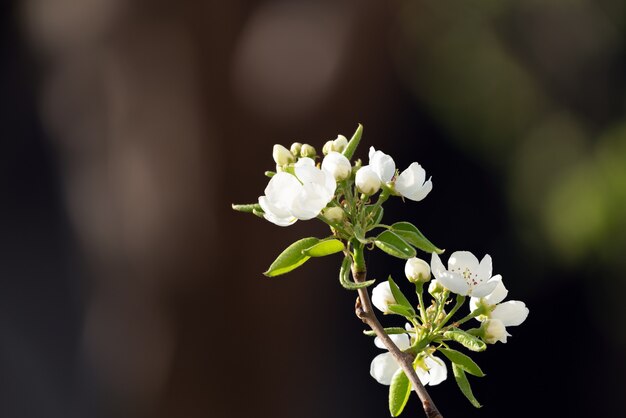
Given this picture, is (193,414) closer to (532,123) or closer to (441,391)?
A: (441,391)

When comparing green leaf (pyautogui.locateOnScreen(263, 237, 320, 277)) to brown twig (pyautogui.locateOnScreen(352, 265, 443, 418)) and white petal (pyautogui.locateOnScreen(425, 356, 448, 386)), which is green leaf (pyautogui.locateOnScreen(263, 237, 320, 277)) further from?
white petal (pyautogui.locateOnScreen(425, 356, 448, 386))

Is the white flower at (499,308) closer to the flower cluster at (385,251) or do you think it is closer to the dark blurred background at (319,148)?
the flower cluster at (385,251)

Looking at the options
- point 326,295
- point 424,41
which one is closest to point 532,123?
point 424,41

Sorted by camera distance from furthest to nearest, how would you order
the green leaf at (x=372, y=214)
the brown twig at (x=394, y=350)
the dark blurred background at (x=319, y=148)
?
the dark blurred background at (x=319, y=148)
the green leaf at (x=372, y=214)
the brown twig at (x=394, y=350)

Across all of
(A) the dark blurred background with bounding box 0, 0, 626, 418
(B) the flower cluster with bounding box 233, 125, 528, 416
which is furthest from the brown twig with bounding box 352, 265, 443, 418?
(A) the dark blurred background with bounding box 0, 0, 626, 418

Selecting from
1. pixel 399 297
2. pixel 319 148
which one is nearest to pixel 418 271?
pixel 399 297

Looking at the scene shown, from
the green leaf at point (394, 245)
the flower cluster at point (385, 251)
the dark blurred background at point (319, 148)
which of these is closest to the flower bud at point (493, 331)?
the flower cluster at point (385, 251)
